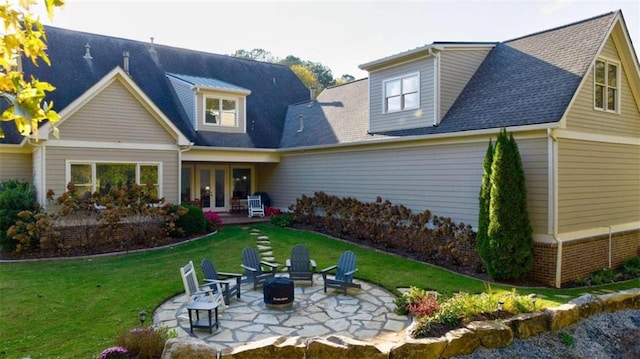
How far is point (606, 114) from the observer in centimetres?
1156

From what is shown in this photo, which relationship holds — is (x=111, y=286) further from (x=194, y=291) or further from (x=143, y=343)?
(x=143, y=343)

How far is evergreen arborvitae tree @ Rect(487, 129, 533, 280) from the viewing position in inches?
377

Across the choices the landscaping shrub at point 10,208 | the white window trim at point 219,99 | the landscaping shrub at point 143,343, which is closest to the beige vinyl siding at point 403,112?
the white window trim at point 219,99

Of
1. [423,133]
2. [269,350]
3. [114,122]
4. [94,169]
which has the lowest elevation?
[269,350]

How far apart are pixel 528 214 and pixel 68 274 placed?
10892 millimetres

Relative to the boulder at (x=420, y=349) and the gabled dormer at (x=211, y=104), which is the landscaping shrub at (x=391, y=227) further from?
the boulder at (x=420, y=349)

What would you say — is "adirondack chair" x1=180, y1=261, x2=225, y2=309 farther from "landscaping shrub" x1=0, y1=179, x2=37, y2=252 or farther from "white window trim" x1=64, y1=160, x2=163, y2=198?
"white window trim" x1=64, y1=160, x2=163, y2=198

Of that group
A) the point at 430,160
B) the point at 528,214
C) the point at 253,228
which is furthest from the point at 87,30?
the point at 528,214

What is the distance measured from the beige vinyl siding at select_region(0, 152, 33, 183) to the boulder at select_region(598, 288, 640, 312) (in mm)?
16630

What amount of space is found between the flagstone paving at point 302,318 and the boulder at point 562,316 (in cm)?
229

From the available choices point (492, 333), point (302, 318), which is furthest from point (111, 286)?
point (492, 333)

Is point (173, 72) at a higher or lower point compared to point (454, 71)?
higher

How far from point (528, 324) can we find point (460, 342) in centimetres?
146

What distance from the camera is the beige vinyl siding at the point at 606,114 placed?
10.6m
